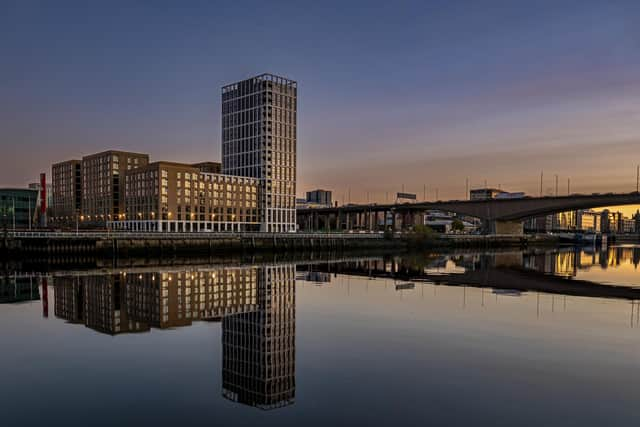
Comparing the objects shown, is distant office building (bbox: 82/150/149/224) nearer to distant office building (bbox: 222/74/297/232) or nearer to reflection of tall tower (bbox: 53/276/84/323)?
distant office building (bbox: 222/74/297/232)

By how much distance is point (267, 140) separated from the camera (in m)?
146

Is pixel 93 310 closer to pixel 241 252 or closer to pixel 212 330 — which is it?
pixel 212 330

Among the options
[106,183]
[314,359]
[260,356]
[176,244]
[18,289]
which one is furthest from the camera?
[106,183]

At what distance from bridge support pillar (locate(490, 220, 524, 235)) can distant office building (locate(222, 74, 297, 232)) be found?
66260mm

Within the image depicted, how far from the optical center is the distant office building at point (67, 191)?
528 ft

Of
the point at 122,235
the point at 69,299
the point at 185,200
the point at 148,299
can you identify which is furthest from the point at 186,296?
the point at 185,200

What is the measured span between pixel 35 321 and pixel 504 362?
2129 centimetres

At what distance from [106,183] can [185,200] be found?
35574 millimetres

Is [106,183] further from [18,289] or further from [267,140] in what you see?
[18,289]

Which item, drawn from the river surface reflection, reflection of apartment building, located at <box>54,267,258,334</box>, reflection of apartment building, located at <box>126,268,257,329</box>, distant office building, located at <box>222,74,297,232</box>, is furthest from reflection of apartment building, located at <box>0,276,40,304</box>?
distant office building, located at <box>222,74,297,232</box>

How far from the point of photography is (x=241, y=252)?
8162 centimetres

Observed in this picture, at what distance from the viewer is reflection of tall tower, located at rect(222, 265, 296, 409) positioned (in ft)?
39.8

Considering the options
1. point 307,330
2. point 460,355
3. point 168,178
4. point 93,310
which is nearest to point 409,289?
point 307,330

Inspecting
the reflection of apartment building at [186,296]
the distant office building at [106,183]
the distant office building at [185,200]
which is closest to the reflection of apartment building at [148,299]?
the reflection of apartment building at [186,296]
